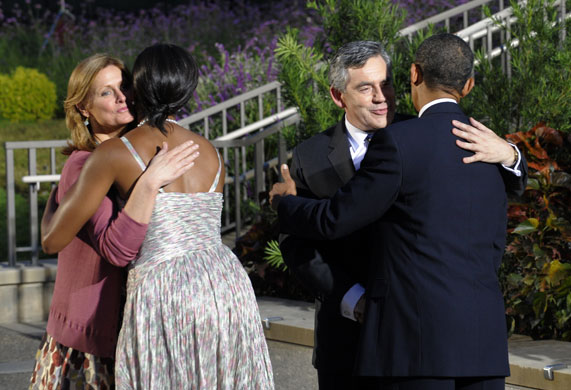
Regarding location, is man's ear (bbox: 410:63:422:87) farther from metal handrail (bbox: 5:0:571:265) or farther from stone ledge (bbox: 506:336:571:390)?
metal handrail (bbox: 5:0:571:265)

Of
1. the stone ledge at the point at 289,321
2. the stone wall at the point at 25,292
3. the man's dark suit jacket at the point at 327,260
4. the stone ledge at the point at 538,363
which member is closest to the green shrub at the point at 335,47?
the stone ledge at the point at 289,321

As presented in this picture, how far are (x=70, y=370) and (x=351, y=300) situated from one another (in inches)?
38.1

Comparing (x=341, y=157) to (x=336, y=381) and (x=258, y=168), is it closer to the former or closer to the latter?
(x=336, y=381)

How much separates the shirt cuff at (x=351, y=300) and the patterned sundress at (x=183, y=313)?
319 mm

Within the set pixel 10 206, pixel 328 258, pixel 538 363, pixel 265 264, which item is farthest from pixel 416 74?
pixel 10 206

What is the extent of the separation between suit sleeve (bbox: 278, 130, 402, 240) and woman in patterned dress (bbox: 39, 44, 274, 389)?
1.20ft

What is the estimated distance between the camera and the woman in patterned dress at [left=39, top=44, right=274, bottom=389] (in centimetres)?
283

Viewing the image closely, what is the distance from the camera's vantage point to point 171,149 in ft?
9.49

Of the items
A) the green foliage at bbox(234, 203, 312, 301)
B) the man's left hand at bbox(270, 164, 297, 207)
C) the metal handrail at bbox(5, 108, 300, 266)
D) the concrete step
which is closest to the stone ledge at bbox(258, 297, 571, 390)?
the concrete step

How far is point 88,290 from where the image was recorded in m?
2.99

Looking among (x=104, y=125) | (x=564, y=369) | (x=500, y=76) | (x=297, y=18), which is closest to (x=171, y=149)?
(x=104, y=125)

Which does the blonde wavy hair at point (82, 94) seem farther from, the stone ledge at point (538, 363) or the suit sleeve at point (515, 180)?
the stone ledge at point (538, 363)

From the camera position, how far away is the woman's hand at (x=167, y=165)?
9.20ft

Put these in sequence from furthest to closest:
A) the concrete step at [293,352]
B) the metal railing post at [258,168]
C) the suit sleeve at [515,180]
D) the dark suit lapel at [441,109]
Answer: the metal railing post at [258,168], the concrete step at [293,352], the suit sleeve at [515,180], the dark suit lapel at [441,109]
